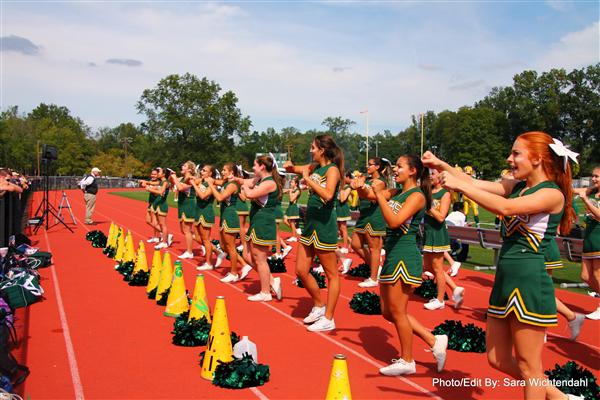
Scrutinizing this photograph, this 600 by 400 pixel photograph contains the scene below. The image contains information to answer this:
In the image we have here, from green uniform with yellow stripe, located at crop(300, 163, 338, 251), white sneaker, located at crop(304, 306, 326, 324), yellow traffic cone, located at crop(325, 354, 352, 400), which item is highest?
green uniform with yellow stripe, located at crop(300, 163, 338, 251)

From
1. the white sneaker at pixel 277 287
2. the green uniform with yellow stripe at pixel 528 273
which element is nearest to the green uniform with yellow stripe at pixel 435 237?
the white sneaker at pixel 277 287

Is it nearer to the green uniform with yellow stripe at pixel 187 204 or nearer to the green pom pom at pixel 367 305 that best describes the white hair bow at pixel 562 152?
the green pom pom at pixel 367 305

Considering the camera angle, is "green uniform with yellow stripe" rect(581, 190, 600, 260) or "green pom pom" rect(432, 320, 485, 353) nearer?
"green pom pom" rect(432, 320, 485, 353)

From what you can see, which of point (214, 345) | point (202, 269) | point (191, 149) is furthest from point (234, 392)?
point (191, 149)

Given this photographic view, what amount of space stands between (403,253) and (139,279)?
5645 millimetres

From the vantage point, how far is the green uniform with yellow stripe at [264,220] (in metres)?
7.78

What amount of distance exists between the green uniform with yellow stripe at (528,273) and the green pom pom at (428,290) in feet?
16.6

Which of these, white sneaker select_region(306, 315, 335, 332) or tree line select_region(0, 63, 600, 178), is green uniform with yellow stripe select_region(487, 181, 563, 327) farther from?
tree line select_region(0, 63, 600, 178)

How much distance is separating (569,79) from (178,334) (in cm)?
7594

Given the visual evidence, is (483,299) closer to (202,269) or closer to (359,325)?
(359,325)

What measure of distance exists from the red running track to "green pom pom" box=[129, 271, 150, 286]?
0.17 metres

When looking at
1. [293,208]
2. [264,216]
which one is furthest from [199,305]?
[293,208]

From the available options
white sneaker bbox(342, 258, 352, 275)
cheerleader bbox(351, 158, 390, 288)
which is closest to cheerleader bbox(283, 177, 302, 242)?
white sneaker bbox(342, 258, 352, 275)

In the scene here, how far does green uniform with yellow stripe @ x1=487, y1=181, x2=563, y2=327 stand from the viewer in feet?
11.0
